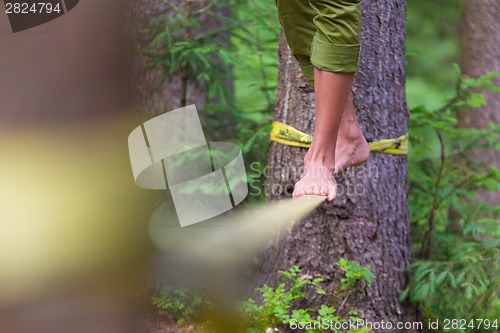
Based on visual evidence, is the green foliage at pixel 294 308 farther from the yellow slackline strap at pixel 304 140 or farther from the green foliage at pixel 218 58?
the green foliage at pixel 218 58

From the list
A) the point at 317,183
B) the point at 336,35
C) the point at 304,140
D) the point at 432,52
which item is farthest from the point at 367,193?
the point at 432,52

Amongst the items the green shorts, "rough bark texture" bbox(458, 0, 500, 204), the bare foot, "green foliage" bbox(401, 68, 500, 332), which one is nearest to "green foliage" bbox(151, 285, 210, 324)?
"green foliage" bbox(401, 68, 500, 332)

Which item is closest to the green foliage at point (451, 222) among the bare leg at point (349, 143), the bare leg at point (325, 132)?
the bare leg at point (349, 143)

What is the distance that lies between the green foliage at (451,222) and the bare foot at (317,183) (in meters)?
1.30

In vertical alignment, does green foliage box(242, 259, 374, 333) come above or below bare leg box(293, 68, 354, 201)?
below

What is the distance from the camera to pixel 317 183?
286 cm

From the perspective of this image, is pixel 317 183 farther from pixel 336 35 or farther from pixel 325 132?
pixel 336 35

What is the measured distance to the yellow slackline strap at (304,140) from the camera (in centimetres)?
382

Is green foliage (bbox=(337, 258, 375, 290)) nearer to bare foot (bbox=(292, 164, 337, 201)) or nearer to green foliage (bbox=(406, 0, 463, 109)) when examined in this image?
bare foot (bbox=(292, 164, 337, 201))

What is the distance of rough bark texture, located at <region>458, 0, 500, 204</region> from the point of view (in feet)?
21.8

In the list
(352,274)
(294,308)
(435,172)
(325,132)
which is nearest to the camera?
(325,132)

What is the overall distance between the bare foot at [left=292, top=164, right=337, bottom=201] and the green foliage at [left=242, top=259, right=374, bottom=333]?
0.92 meters

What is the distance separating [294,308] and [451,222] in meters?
1.55

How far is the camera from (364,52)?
12.6ft
